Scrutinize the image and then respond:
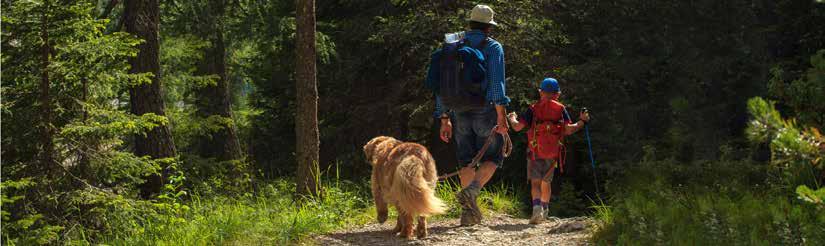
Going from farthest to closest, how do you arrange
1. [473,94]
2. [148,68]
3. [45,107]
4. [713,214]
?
1. [148,68]
2. [45,107]
3. [473,94]
4. [713,214]

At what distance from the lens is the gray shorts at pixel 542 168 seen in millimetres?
8484

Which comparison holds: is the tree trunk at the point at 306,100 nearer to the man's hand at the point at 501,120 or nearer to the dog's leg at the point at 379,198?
the dog's leg at the point at 379,198

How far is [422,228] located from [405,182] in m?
0.64

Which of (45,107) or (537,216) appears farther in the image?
(537,216)

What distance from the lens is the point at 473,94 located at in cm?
758

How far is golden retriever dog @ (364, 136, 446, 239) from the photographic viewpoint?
688 cm

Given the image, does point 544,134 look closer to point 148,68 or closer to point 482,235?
point 482,235

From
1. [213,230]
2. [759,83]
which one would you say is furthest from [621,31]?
[213,230]

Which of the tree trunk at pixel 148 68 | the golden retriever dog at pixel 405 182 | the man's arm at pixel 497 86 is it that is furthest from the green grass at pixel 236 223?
the tree trunk at pixel 148 68

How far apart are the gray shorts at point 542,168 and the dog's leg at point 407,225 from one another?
175 cm

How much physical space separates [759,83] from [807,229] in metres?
6.43

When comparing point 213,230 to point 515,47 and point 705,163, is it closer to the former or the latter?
point 705,163

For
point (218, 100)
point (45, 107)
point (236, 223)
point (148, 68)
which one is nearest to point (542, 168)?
point (236, 223)

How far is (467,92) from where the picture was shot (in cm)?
756
